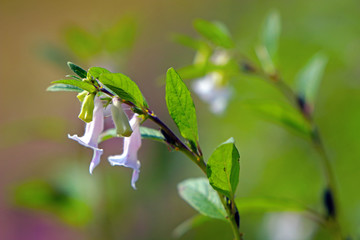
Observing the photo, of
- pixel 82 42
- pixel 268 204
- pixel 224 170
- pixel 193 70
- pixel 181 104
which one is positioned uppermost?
pixel 82 42

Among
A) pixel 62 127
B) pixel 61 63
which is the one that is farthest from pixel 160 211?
pixel 61 63

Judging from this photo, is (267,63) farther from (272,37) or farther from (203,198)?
(203,198)

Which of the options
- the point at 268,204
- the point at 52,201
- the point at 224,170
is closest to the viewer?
the point at 224,170

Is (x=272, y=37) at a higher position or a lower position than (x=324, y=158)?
higher

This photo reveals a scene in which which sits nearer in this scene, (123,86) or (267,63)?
(123,86)

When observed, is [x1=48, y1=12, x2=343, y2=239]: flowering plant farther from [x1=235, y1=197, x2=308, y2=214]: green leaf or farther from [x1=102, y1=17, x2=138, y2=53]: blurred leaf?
[x1=102, y1=17, x2=138, y2=53]: blurred leaf

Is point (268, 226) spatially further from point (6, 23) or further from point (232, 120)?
point (6, 23)

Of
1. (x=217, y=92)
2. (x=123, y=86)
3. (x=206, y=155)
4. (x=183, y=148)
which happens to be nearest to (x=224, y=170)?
(x=183, y=148)

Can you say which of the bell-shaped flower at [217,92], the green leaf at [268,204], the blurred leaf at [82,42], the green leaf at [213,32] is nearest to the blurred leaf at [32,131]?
the blurred leaf at [82,42]

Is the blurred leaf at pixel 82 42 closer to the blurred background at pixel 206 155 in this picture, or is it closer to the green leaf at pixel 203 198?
the blurred background at pixel 206 155
